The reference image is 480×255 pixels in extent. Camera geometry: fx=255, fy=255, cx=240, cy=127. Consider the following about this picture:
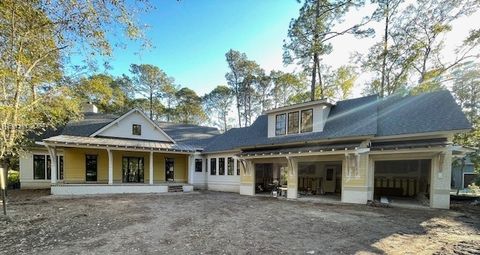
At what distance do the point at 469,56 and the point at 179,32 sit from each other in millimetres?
19166

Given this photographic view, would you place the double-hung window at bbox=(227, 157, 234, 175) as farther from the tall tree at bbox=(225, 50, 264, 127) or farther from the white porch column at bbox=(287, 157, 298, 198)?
the tall tree at bbox=(225, 50, 264, 127)

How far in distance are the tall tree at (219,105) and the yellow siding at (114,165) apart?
58.9ft

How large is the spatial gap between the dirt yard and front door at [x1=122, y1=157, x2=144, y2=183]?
262 inches

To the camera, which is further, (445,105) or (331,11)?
(331,11)

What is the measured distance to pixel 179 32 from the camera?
12.3 meters

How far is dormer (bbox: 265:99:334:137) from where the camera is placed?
14.2 m

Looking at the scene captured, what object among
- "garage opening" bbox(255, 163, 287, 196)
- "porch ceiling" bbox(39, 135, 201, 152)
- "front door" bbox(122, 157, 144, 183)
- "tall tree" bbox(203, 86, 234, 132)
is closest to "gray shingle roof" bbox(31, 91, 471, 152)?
"porch ceiling" bbox(39, 135, 201, 152)

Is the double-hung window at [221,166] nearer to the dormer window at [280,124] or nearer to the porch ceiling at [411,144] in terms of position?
the dormer window at [280,124]

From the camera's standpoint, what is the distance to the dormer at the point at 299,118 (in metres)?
14.2

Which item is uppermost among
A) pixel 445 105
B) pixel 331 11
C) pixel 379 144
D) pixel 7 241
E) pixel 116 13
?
pixel 331 11

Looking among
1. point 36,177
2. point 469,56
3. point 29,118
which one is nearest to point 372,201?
point 469,56

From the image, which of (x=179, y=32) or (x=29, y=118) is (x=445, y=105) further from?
(x=29, y=118)

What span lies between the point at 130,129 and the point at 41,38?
33.0 ft

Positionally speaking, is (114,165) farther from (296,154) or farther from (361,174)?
(361,174)
